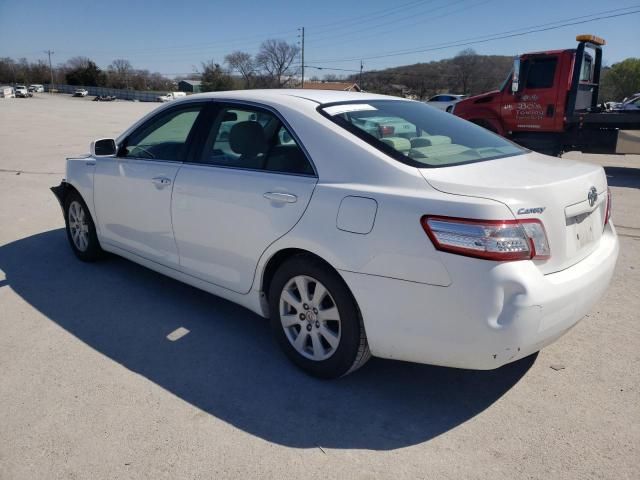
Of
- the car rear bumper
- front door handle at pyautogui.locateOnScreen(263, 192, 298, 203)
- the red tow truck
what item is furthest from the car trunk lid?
the red tow truck

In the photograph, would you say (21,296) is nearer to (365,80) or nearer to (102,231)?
(102,231)

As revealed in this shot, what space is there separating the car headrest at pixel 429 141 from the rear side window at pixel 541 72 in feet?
29.2

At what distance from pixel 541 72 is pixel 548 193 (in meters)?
9.66

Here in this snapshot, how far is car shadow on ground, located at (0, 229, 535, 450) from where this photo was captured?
2.61 metres

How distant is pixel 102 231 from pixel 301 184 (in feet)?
8.14

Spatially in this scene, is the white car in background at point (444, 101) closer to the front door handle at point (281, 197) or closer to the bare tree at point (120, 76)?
the front door handle at point (281, 197)

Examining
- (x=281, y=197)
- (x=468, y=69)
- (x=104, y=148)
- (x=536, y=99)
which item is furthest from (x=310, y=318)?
(x=468, y=69)

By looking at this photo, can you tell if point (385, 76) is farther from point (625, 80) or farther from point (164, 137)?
point (164, 137)

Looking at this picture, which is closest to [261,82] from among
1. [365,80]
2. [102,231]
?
[365,80]

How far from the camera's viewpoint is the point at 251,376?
10.0 ft

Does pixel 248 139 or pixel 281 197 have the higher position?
pixel 248 139

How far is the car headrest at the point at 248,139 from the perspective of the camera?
10.7 feet

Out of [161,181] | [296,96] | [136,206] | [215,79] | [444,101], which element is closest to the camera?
[296,96]

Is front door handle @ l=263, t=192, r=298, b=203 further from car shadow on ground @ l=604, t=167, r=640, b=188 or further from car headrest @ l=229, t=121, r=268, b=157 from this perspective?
car shadow on ground @ l=604, t=167, r=640, b=188
